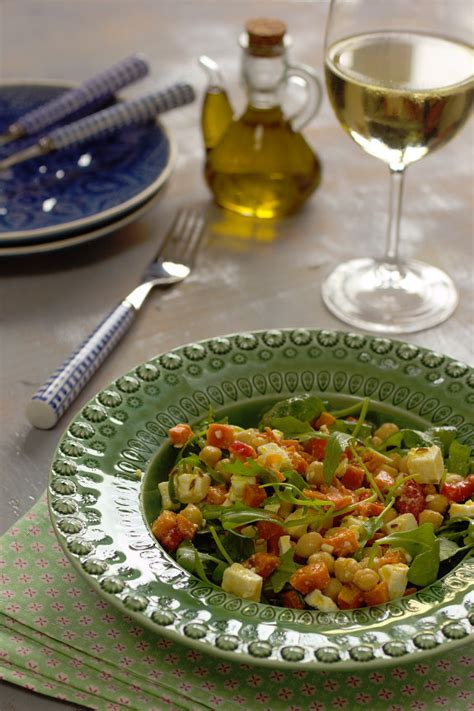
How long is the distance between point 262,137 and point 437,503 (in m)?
0.95

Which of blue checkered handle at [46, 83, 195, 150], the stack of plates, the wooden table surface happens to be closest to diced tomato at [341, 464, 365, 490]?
the wooden table surface

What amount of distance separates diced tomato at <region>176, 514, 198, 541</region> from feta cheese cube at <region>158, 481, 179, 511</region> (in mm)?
38

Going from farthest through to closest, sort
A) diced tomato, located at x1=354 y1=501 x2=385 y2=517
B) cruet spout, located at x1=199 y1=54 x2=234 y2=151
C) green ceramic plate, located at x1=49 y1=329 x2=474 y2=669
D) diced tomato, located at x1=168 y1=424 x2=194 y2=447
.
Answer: cruet spout, located at x1=199 y1=54 x2=234 y2=151 < diced tomato, located at x1=168 y1=424 x2=194 y2=447 < diced tomato, located at x1=354 y1=501 x2=385 y2=517 < green ceramic plate, located at x1=49 y1=329 x2=474 y2=669

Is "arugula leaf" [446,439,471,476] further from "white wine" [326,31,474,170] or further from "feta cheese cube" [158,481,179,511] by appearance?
"white wine" [326,31,474,170]

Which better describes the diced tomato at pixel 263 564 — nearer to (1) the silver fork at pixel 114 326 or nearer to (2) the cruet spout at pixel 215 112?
(1) the silver fork at pixel 114 326

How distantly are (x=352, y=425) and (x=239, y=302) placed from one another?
509 mm

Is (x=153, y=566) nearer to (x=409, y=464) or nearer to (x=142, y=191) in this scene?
(x=409, y=464)

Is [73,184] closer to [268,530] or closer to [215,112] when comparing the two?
[215,112]

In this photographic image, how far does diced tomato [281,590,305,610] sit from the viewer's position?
3.53 ft

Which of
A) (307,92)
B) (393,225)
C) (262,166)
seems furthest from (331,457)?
(307,92)

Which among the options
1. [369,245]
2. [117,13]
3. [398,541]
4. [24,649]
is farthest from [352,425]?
[117,13]

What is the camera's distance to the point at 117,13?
292cm

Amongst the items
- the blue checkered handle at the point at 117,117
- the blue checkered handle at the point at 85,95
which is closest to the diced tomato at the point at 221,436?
the blue checkered handle at the point at 117,117

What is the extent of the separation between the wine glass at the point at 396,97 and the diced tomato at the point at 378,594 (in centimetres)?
71
